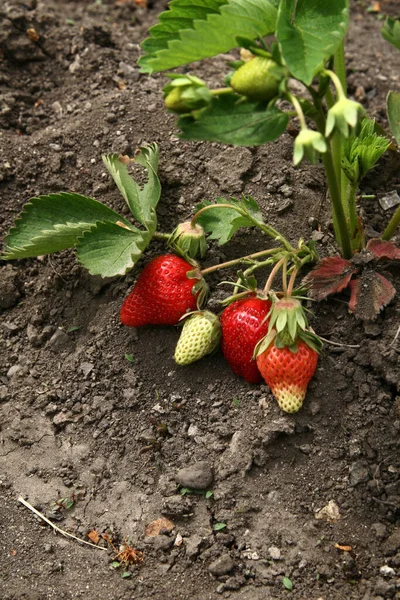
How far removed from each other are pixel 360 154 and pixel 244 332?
1.81ft

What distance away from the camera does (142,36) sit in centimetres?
298

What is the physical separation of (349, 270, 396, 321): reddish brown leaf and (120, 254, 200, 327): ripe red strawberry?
1.35 ft

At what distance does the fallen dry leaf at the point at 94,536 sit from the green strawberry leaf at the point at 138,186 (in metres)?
0.80

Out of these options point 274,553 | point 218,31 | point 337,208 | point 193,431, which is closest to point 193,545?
point 274,553

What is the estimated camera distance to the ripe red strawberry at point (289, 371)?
1.78 metres

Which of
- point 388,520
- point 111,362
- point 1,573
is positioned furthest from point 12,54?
point 388,520

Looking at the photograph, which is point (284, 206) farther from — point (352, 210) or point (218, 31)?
point (218, 31)

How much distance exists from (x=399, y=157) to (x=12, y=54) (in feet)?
4.76

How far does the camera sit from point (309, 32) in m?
1.63

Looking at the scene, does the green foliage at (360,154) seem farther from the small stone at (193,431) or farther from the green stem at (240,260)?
the small stone at (193,431)

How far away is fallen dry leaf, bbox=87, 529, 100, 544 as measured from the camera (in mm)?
1783

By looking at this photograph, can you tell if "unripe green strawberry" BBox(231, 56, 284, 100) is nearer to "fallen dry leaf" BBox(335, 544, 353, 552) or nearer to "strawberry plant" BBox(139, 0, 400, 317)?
"strawberry plant" BBox(139, 0, 400, 317)

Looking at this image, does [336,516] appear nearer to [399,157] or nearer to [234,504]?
[234,504]

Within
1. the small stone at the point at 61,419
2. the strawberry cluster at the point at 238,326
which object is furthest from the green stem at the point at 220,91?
the small stone at the point at 61,419
